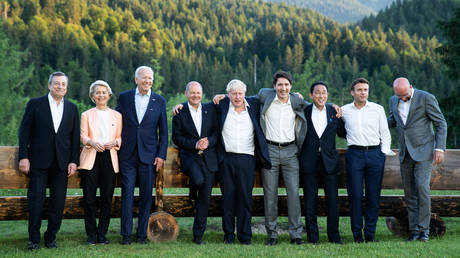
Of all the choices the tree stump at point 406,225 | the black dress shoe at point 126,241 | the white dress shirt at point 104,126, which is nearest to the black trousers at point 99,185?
the white dress shirt at point 104,126

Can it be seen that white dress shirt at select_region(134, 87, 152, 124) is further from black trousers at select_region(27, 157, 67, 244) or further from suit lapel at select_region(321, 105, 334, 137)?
suit lapel at select_region(321, 105, 334, 137)

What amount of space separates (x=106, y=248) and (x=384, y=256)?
3.31 meters

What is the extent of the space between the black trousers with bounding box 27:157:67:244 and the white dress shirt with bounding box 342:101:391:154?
3843 millimetres

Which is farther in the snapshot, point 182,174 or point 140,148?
point 182,174

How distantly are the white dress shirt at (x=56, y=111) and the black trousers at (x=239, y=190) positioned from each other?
2.19 metres

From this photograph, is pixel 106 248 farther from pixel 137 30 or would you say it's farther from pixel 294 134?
pixel 137 30

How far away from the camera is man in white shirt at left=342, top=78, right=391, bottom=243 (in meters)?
6.02

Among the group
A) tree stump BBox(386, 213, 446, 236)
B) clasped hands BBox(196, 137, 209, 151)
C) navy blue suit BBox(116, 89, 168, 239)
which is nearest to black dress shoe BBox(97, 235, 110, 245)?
navy blue suit BBox(116, 89, 168, 239)

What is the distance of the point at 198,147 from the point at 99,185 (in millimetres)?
1385

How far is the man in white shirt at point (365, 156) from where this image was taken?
19.7ft

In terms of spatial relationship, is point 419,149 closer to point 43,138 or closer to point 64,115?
point 64,115

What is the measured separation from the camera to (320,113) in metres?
6.12

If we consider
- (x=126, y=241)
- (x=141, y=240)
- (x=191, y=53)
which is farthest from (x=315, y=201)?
(x=191, y=53)

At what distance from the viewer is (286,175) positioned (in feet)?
19.7
